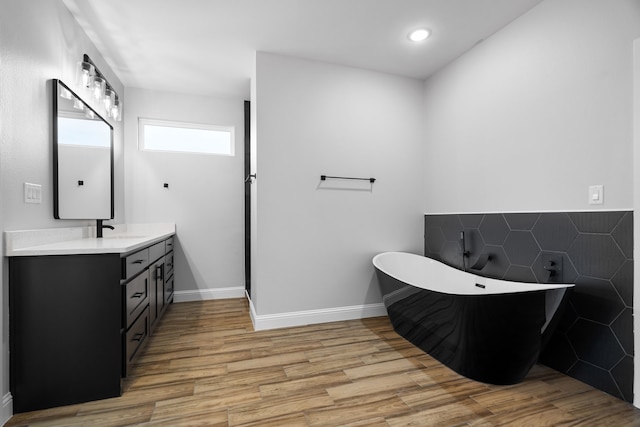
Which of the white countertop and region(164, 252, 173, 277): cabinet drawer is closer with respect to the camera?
the white countertop

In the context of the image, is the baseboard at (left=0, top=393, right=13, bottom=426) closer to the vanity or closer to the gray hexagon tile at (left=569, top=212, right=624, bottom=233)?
the vanity

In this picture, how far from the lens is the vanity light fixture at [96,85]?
227 centimetres

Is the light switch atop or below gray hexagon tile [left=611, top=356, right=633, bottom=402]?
atop

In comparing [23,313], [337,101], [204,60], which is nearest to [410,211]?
[337,101]

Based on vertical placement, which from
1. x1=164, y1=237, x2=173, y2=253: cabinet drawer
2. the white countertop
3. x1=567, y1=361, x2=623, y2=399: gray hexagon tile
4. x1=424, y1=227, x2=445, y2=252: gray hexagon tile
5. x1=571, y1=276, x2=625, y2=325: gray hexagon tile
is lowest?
x1=567, y1=361, x2=623, y2=399: gray hexagon tile

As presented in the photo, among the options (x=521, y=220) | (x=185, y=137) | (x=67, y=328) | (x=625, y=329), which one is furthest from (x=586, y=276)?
(x=185, y=137)

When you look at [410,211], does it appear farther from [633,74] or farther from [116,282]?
[116,282]

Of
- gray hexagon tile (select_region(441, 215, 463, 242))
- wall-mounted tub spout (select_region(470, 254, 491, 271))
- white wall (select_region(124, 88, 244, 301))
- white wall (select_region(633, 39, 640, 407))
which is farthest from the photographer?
white wall (select_region(124, 88, 244, 301))

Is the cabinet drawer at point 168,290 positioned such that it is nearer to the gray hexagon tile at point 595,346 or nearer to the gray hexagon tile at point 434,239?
the gray hexagon tile at point 434,239

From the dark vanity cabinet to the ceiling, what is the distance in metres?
1.80

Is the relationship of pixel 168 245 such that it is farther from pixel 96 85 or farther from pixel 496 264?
pixel 496 264

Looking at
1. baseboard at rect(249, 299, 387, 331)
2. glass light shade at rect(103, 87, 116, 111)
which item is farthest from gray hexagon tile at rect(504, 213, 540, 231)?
glass light shade at rect(103, 87, 116, 111)

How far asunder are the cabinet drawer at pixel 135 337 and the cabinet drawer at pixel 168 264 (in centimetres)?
86

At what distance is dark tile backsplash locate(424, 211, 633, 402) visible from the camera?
167cm
